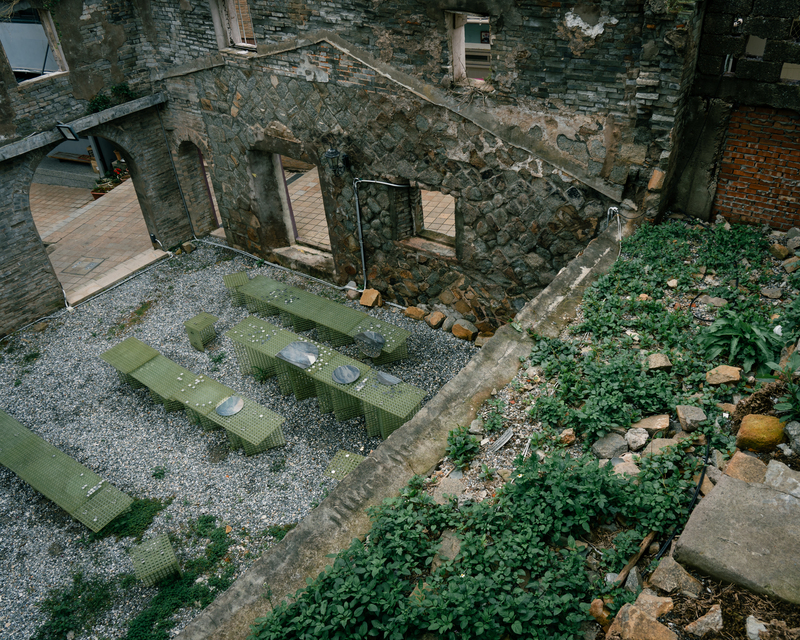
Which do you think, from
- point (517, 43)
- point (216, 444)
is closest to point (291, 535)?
point (216, 444)

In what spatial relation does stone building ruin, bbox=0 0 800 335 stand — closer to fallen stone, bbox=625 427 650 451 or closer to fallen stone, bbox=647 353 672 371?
fallen stone, bbox=647 353 672 371

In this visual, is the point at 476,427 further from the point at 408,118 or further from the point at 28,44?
the point at 28,44

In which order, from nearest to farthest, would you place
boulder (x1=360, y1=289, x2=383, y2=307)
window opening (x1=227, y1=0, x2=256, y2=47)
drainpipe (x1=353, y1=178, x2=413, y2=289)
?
drainpipe (x1=353, y1=178, x2=413, y2=289)
window opening (x1=227, y1=0, x2=256, y2=47)
boulder (x1=360, y1=289, x2=383, y2=307)

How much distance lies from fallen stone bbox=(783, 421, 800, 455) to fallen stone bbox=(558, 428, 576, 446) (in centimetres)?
144

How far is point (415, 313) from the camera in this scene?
968 centimetres

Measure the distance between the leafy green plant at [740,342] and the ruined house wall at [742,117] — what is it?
Answer: 89.9 inches

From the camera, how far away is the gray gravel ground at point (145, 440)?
262 inches

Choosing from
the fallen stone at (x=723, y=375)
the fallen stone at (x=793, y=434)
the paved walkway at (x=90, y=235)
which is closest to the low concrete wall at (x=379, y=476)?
the fallen stone at (x=723, y=375)

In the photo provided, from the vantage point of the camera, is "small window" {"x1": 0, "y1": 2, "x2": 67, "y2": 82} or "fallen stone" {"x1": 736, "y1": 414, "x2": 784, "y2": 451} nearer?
"fallen stone" {"x1": 736, "y1": 414, "x2": 784, "y2": 451}

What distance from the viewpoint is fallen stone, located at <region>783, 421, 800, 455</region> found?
376 cm

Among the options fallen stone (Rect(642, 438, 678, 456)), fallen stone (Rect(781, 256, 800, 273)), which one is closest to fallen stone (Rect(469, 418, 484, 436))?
fallen stone (Rect(642, 438, 678, 456))

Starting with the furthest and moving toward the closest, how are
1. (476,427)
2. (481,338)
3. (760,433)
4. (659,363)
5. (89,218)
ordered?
(89,218), (481,338), (476,427), (659,363), (760,433)

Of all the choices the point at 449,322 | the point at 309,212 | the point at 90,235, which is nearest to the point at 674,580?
the point at 449,322

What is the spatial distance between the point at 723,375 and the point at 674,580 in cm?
199
